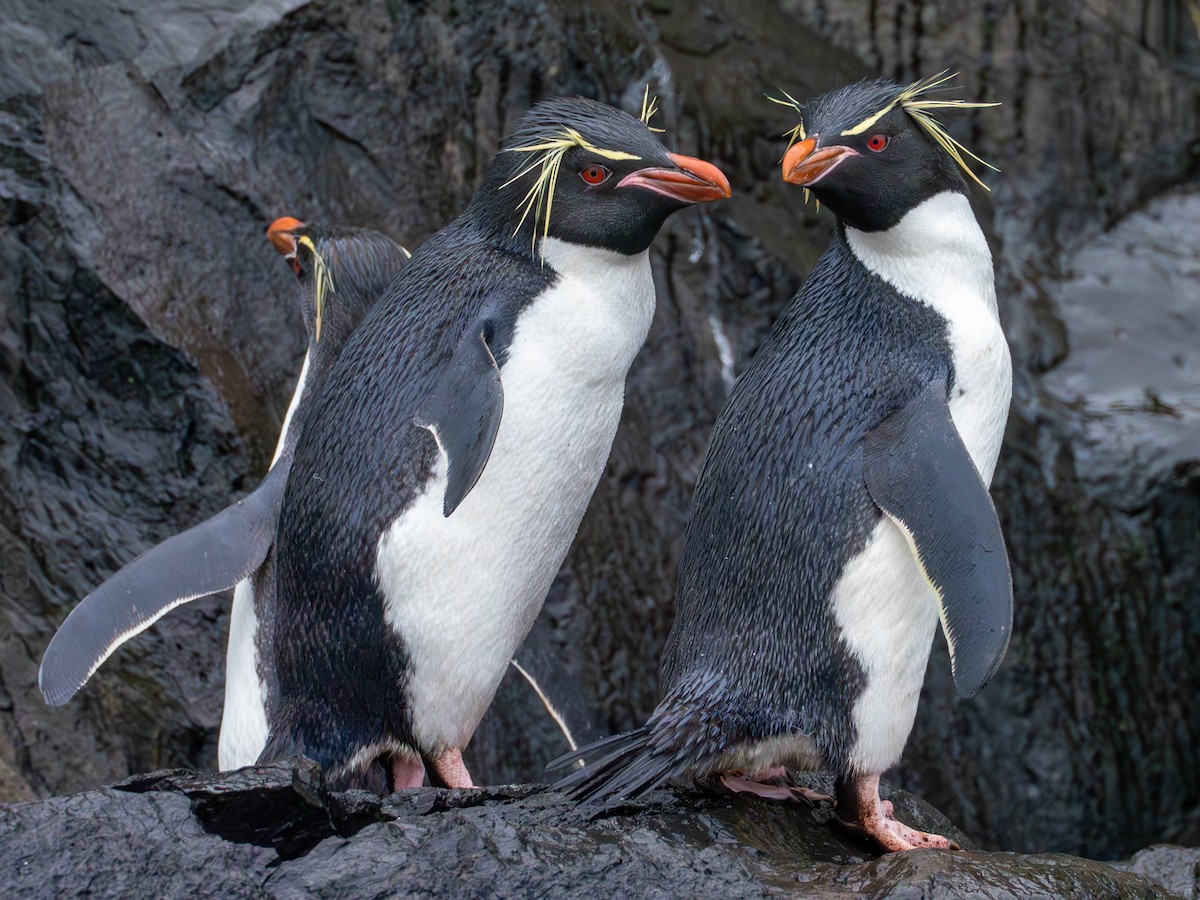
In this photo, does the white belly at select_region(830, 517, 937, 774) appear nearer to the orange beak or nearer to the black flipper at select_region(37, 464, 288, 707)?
the black flipper at select_region(37, 464, 288, 707)

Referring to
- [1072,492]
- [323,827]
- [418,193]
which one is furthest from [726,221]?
[323,827]

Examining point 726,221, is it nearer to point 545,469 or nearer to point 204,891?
point 545,469

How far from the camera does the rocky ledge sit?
2184mm

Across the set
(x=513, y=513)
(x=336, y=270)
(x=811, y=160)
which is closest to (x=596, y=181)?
(x=811, y=160)

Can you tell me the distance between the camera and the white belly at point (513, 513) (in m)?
2.92

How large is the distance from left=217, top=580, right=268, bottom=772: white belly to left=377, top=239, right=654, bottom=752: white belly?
410mm

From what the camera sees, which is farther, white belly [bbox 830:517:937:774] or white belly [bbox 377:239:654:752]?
white belly [bbox 377:239:654:752]

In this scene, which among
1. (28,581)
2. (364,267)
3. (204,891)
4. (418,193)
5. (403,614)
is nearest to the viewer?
(204,891)

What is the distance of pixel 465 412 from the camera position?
285 cm

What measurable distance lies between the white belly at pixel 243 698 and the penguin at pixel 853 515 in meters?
0.82

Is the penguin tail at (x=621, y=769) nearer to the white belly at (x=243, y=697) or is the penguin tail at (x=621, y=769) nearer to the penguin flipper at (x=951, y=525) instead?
the penguin flipper at (x=951, y=525)

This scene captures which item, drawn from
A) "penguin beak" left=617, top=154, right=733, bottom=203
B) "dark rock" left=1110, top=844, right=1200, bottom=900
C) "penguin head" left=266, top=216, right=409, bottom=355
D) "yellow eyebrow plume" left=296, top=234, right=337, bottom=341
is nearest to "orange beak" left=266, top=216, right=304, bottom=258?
"penguin head" left=266, top=216, right=409, bottom=355

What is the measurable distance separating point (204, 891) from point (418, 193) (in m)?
2.91

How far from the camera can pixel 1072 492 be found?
17.2 ft
